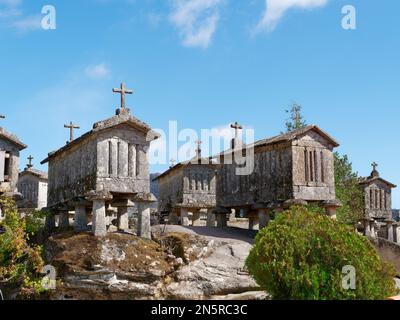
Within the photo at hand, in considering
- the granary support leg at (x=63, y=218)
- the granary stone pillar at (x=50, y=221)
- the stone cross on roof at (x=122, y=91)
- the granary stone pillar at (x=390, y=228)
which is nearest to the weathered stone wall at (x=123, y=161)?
the stone cross on roof at (x=122, y=91)

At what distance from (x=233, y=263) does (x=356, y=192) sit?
17014 millimetres

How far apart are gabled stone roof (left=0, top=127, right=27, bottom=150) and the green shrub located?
15123mm

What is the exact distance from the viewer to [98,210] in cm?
1731

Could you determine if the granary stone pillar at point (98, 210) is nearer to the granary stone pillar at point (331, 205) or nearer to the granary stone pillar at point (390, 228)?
the granary stone pillar at point (331, 205)

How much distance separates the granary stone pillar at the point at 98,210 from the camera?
17141 mm

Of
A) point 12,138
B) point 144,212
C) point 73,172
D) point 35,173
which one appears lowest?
point 144,212

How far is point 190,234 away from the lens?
19.3m

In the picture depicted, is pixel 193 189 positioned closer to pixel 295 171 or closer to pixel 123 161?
pixel 295 171

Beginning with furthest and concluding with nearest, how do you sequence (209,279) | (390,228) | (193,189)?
(390,228), (193,189), (209,279)

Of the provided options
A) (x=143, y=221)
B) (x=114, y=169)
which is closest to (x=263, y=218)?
(x=143, y=221)

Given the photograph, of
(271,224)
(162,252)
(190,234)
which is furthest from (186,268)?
(271,224)

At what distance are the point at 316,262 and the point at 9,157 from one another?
55.4 feet
